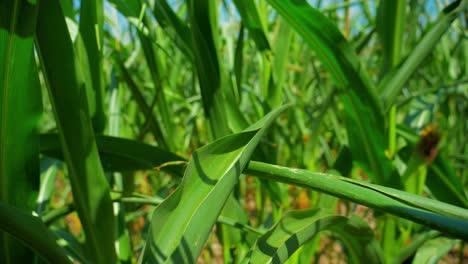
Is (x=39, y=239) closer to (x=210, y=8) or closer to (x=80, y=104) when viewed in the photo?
(x=80, y=104)

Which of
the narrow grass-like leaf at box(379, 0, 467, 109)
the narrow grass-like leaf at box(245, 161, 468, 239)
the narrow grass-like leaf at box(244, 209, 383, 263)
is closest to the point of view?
the narrow grass-like leaf at box(245, 161, 468, 239)

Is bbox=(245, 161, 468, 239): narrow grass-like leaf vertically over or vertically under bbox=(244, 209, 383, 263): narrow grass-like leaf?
over

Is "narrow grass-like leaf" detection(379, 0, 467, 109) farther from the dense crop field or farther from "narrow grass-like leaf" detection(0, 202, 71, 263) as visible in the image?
"narrow grass-like leaf" detection(0, 202, 71, 263)

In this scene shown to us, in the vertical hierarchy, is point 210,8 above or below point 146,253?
above

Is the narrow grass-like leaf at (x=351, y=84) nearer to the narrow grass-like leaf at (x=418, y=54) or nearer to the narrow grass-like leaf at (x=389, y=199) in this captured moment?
the narrow grass-like leaf at (x=418, y=54)

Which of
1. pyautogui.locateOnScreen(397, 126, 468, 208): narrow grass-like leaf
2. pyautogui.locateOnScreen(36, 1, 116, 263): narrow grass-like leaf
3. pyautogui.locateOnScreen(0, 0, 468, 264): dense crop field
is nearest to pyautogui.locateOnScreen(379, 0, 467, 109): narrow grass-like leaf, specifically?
pyautogui.locateOnScreen(0, 0, 468, 264): dense crop field

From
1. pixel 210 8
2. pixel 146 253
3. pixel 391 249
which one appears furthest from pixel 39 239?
pixel 391 249

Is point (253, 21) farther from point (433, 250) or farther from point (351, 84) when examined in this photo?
point (433, 250)
